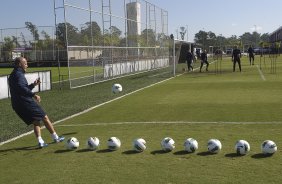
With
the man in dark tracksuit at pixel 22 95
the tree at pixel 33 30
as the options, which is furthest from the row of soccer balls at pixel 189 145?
the tree at pixel 33 30

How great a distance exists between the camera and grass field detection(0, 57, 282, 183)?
6.86 metres

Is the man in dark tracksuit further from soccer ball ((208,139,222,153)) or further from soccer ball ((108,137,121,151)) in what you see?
soccer ball ((208,139,222,153))

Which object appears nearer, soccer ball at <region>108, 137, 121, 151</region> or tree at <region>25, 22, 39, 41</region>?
soccer ball at <region>108, 137, 121, 151</region>

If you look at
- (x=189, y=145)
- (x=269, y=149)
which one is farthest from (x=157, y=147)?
(x=269, y=149)

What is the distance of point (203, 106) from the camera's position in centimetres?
1491

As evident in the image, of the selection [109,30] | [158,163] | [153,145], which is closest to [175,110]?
[153,145]

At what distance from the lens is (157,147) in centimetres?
877

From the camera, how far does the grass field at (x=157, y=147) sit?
6.86m

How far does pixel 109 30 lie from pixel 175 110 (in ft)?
62.4

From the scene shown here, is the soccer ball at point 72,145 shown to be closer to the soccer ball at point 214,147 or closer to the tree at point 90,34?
the soccer ball at point 214,147

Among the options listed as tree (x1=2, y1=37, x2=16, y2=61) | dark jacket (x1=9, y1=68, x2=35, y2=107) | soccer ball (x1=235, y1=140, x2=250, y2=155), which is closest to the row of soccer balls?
soccer ball (x1=235, y1=140, x2=250, y2=155)

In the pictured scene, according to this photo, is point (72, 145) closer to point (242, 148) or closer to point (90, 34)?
point (242, 148)

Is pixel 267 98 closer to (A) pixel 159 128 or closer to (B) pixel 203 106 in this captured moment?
(B) pixel 203 106

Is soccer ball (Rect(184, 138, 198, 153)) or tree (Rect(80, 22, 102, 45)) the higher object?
tree (Rect(80, 22, 102, 45))
